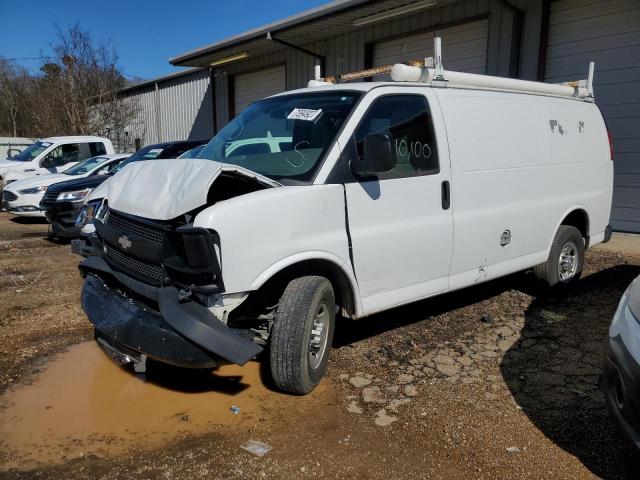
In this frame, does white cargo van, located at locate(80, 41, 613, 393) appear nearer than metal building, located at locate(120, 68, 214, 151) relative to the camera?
Yes

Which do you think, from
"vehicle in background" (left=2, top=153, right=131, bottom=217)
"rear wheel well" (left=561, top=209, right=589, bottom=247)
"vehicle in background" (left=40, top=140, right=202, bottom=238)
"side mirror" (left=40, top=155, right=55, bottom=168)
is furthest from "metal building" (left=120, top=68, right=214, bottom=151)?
"rear wheel well" (left=561, top=209, right=589, bottom=247)

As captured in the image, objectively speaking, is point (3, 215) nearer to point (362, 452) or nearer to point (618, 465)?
point (362, 452)

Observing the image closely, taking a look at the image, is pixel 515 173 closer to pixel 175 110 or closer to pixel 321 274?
pixel 321 274

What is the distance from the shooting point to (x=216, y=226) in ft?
9.89

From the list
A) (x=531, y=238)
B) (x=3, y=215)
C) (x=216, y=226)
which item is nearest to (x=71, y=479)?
(x=216, y=226)

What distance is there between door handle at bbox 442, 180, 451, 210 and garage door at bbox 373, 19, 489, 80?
670cm

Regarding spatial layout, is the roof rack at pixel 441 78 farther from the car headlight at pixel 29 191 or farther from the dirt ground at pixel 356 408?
the car headlight at pixel 29 191

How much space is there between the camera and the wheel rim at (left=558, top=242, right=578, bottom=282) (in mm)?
5887

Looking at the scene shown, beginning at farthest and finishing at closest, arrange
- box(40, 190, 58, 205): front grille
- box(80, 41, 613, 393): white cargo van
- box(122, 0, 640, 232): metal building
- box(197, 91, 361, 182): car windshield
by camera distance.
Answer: box(40, 190, 58, 205): front grille, box(122, 0, 640, 232): metal building, box(197, 91, 361, 182): car windshield, box(80, 41, 613, 393): white cargo van

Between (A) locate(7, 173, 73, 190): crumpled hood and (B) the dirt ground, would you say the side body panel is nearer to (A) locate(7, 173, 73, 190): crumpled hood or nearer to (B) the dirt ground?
(B) the dirt ground

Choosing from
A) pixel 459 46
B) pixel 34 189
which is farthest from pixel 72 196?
pixel 459 46

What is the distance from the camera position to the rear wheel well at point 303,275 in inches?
141

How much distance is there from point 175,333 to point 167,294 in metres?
0.25

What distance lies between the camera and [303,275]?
3.66 m
